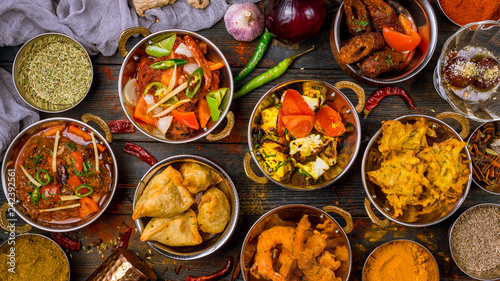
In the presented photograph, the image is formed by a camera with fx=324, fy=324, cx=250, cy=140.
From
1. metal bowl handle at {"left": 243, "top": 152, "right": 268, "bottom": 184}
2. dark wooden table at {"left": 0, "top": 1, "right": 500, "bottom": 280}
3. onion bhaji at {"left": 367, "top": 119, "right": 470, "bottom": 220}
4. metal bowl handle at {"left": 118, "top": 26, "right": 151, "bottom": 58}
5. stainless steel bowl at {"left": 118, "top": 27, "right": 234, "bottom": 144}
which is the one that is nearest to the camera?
onion bhaji at {"left": 367, "top": 119, "right": 470, "bottom": 220}

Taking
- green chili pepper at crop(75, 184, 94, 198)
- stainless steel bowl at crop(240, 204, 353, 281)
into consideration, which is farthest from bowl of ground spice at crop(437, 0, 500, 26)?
green chili pepper at crop(75, 184, 94, 198)

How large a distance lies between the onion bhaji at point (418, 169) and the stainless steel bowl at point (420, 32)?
0.40 metres

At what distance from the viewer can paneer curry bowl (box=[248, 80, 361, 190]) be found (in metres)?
2.52

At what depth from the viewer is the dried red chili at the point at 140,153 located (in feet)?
9.40

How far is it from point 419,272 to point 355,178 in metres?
0.92

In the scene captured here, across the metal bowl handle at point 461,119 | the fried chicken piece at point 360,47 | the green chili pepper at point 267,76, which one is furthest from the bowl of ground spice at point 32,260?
the metal bowl handle at point 461,119

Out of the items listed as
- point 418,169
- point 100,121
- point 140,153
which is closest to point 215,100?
point 140,153

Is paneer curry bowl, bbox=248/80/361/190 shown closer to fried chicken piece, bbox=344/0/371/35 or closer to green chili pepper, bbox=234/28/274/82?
green chili pepper, bbox=234/28/274/82

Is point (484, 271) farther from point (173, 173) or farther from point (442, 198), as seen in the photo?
point (173, 173)

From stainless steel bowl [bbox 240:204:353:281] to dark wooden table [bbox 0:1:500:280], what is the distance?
0.22 metres

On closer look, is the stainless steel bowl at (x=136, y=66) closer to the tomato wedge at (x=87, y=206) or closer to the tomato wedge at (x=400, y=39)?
the tomato wedge at (x=87, y=206)

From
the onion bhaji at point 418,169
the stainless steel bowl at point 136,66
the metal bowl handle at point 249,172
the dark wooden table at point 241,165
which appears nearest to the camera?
the onion bhaji at point 418,169

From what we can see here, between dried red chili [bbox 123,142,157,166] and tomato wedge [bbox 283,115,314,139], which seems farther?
dried red chili [bbox 123,142,157,166]

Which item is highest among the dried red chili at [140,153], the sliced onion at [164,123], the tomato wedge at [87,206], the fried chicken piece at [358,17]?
the fried chicken piece at [358,17]
